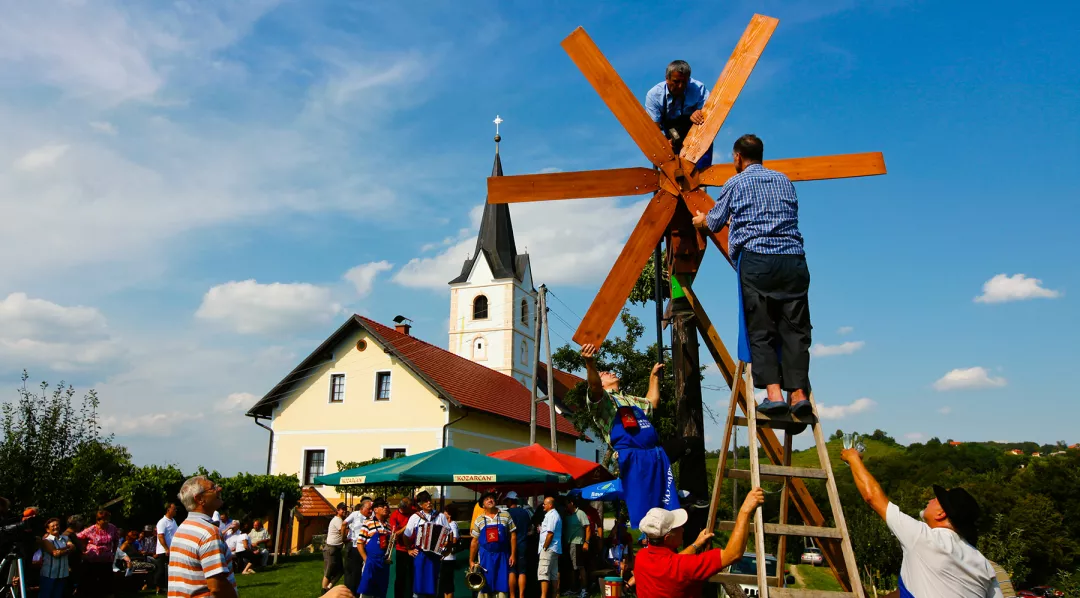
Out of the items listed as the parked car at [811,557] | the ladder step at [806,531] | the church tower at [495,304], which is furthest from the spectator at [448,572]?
the church tower at [495,304]

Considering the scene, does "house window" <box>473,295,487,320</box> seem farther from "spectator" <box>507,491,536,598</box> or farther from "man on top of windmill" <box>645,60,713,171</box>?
"man on top of windmill" <box>645,60,713,171</box>

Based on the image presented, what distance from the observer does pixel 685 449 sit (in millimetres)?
6203

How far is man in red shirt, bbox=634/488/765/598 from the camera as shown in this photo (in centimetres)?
364

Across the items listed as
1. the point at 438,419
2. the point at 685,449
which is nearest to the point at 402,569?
the point at 685,449

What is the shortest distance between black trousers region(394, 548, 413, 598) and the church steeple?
39.8 m

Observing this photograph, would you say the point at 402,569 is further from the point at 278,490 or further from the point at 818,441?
the point at 278,490

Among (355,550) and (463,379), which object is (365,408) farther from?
(355,550)

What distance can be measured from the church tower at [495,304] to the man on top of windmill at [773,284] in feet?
140

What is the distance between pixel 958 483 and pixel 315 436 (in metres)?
29.1

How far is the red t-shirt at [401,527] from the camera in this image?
1062 centimetres

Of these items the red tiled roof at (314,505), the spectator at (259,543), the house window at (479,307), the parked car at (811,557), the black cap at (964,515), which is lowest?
the parked car at (811,557)

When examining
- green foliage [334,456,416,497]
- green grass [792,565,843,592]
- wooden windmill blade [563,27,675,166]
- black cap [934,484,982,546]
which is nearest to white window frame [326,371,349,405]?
green foliage [334,456,416,497]

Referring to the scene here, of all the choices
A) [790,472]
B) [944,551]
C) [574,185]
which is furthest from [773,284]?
[574,185]

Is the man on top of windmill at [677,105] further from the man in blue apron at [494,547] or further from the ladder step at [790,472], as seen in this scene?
the man in blue apron at [494,547]
